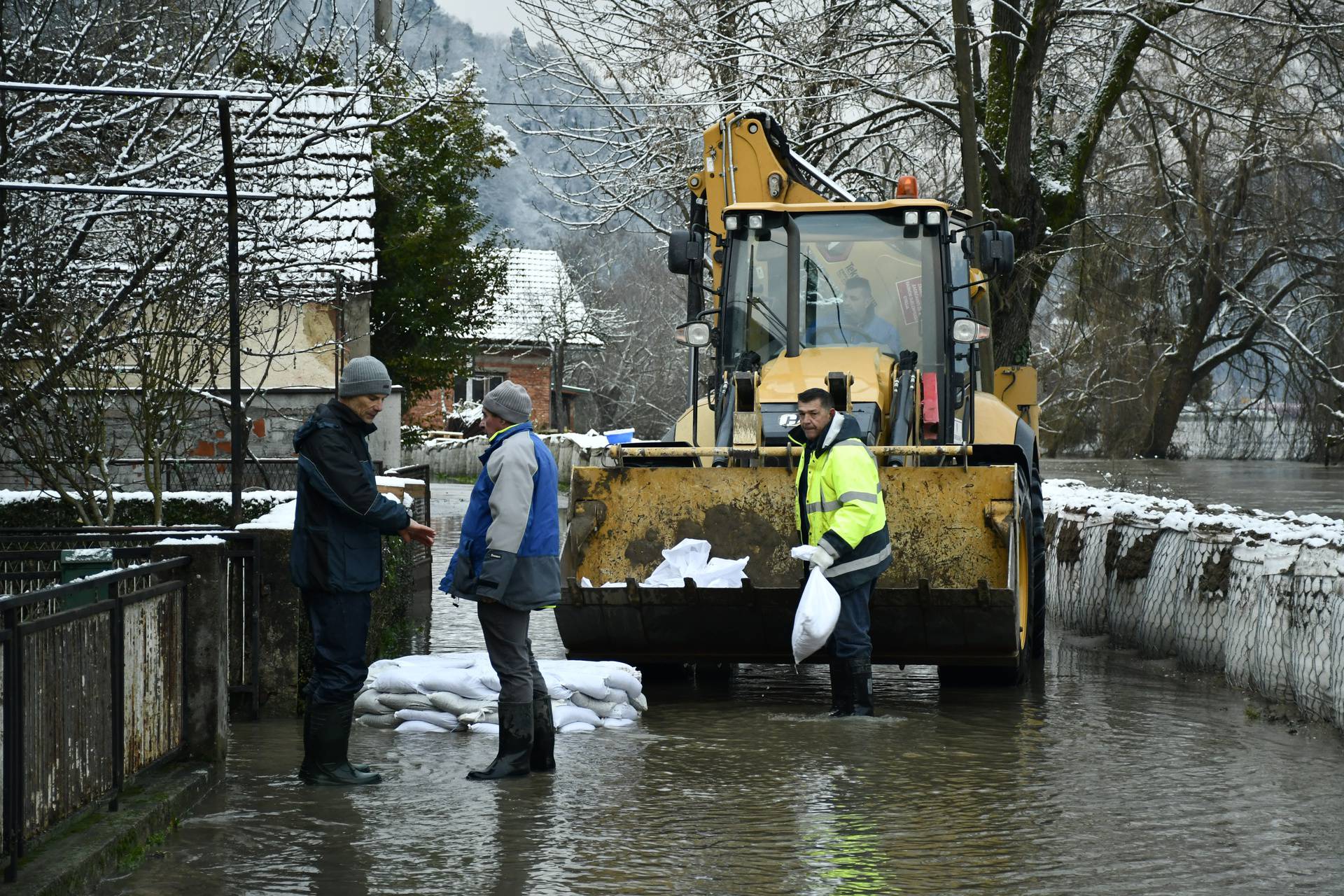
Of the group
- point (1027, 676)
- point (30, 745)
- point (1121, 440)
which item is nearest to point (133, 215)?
point (30, 745)

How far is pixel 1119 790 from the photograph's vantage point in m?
7.30

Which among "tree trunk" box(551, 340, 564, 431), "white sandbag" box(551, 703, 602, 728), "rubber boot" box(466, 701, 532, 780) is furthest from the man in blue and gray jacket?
"tree trunk" box(551, 340, 564, 431)

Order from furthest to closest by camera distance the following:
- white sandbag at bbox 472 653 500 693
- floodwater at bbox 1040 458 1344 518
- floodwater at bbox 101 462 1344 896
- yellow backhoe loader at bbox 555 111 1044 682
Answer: floodwater at bbox 1040 458 1344 518
yellow backhoe loader at bbox 555 111 1044 682
white sandbag at bbox 472 653 500 693
floodwater at bbox 101 462 1344 896

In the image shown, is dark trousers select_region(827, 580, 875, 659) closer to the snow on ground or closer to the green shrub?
the snow on ground

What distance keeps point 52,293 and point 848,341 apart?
5.50 m

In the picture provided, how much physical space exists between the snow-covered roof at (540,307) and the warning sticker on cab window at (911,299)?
136 ft

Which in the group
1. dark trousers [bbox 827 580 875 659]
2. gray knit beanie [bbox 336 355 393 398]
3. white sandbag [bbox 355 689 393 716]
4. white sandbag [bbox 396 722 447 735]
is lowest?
white sandbag [bbox 396 722 447 735]

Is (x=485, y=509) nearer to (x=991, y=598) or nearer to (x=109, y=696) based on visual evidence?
(x=109, y=696)

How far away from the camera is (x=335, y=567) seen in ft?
23.9

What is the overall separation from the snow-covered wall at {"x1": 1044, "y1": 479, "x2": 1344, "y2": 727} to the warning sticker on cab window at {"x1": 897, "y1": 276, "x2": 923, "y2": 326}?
A: 7.58ft

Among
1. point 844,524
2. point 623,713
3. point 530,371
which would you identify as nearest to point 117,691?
point 623,713

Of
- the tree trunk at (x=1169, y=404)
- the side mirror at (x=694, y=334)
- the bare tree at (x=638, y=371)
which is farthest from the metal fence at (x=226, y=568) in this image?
the bare tree at (x=638, y=371)

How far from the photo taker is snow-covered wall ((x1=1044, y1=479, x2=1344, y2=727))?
8.78 meters

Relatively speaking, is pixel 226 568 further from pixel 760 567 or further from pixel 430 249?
pixel 430 249
